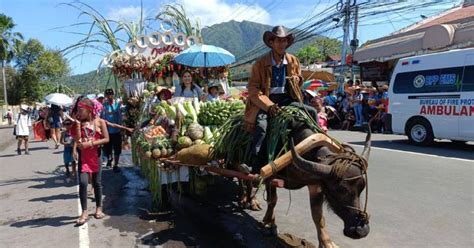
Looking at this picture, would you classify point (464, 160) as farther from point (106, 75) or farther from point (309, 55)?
point (309, 55)

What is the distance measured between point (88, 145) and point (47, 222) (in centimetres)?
124

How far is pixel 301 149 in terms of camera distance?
3734mm

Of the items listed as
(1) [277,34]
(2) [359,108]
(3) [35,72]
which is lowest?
(2) [359,108]

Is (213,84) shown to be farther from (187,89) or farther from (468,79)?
(468,79)

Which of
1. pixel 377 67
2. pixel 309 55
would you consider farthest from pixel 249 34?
pixel 377 67

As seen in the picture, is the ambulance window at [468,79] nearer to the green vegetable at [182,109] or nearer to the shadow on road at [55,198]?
the green vegetable at [182,109]

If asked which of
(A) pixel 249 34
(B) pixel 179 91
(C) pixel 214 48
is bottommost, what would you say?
(B) pixel 179 91

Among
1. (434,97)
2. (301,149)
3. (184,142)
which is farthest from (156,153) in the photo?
(434,97)

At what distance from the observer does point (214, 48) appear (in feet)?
25.7

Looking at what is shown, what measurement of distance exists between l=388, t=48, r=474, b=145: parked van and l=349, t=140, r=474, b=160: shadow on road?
32cm

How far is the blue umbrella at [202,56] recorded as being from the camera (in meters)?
7.52

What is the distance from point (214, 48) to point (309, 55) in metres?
48.2

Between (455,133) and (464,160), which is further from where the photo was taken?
(455,133)

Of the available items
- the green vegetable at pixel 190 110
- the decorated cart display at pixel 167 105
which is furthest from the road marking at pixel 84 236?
the green vegetable at pixel 190 110
